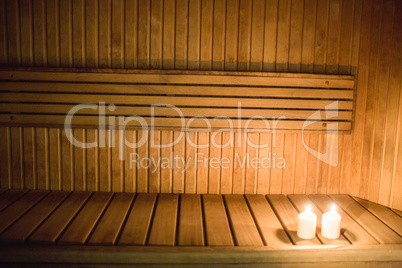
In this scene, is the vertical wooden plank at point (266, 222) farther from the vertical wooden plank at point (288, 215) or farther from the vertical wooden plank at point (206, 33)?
the vertical wooden plank at point (206, 33)

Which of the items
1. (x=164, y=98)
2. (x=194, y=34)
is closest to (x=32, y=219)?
(x=164, y=98)

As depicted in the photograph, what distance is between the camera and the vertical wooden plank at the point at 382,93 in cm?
276

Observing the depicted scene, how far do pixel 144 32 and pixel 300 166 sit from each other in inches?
70.3

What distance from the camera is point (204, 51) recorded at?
2.85 meters

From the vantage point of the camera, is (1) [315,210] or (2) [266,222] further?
(1) [315,210]

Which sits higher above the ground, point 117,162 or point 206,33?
point 206,33

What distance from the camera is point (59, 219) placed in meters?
2.33

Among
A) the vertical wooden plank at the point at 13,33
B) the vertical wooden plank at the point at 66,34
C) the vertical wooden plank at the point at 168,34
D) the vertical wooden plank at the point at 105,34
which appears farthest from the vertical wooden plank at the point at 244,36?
the vertical wooden plank at the point at 13,33

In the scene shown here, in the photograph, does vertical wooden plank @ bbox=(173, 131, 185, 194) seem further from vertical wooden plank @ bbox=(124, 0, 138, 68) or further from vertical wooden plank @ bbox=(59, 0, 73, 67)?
vertical wooden plank @ bbox=(59, 0, 73, 67)

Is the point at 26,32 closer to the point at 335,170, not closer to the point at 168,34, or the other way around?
the point at 168,34

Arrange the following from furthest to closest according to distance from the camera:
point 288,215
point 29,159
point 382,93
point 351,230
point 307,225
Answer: point 29,159 < point 382,93 < point 288,215 < point 351,230 < point 307,225

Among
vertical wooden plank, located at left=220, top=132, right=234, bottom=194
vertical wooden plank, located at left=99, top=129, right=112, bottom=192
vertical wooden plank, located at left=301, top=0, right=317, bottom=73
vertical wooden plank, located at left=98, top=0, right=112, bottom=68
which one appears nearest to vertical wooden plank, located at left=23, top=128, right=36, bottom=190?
vertical wooden plank, located at left=99, top=129, right=112, bottom=192

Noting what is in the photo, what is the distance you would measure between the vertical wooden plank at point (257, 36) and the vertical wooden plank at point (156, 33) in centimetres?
77

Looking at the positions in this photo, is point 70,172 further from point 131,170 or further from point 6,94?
point 6,94
